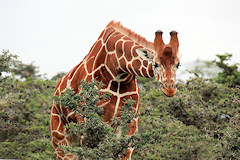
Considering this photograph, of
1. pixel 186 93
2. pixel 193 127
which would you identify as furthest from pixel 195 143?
pixel 186 93

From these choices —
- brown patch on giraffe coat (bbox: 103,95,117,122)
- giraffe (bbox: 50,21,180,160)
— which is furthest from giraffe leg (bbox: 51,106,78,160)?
brown patch on giraffe coat (bbox: 103,95,117,122)

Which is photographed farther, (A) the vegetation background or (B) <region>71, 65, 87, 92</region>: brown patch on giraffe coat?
(A) the vegetation background

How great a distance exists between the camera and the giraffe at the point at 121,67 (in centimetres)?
499

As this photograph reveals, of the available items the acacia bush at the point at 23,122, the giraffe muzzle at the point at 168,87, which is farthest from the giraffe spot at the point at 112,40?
the acacia bush at the point at 23,122

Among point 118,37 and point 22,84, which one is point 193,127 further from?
point 22,84

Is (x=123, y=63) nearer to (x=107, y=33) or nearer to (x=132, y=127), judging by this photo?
(x=107, y=33)

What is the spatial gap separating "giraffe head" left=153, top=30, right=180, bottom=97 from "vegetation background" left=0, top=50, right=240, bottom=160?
11.4 ft

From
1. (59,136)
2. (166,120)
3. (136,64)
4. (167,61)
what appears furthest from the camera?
(166,120)

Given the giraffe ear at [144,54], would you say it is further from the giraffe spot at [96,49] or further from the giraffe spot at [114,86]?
the giraffe spot at [96,49]

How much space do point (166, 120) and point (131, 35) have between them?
15.3 ft

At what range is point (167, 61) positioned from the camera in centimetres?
495

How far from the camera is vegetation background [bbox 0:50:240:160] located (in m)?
8.99

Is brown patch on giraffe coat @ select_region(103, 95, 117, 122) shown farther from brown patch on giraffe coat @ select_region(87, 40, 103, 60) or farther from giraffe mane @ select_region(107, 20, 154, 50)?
giraffe mane @ select_region(107, 20, 154, 50)

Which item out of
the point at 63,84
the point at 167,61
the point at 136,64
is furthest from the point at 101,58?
the point at 167,61
